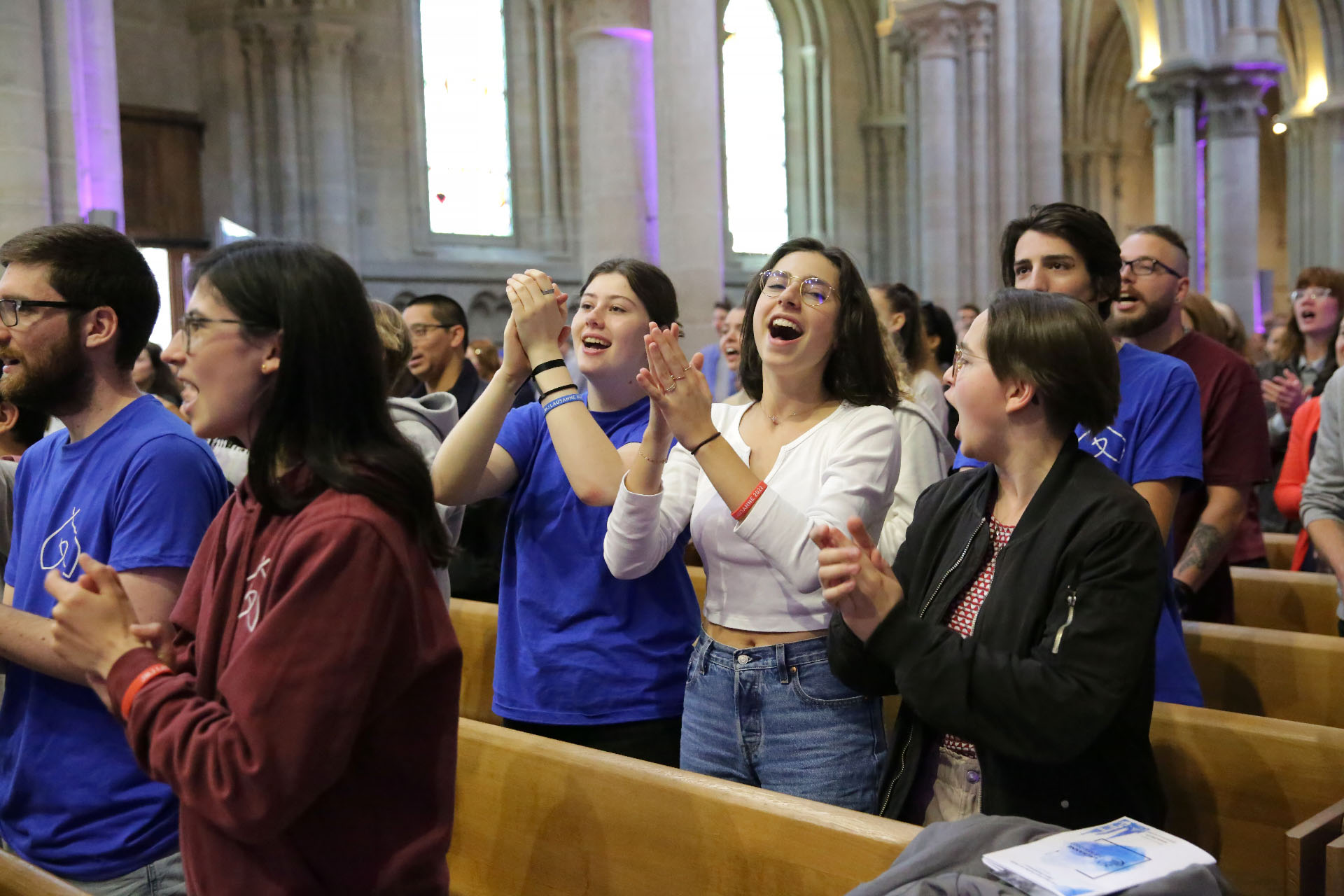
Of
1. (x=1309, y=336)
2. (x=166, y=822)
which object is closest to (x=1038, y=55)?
(x=1309, y=336)

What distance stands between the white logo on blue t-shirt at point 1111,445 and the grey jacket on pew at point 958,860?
118 cm

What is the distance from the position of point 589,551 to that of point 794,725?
2.07ft

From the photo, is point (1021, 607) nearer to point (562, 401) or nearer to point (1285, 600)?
point (562, 401)

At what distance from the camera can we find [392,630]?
1.45 metres

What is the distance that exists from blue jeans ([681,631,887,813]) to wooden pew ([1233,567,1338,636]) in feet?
8.03

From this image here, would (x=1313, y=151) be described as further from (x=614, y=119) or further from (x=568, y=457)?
(x=568, y=457)

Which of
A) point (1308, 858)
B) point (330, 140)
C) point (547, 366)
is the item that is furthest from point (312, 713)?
point (330, 140)

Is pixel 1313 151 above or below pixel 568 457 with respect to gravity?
above

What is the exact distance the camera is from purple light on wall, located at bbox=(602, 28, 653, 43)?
9.81m

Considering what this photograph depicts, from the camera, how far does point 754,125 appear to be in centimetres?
1820

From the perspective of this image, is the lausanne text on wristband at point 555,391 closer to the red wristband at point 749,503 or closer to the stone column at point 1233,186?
the red wristband at point 749,503

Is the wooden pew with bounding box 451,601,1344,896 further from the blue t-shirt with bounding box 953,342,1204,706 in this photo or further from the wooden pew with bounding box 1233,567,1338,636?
the wooden pew with bounding box 1233,567,1338,636

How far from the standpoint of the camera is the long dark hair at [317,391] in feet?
4.90

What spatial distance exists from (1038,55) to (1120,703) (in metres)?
12.2
